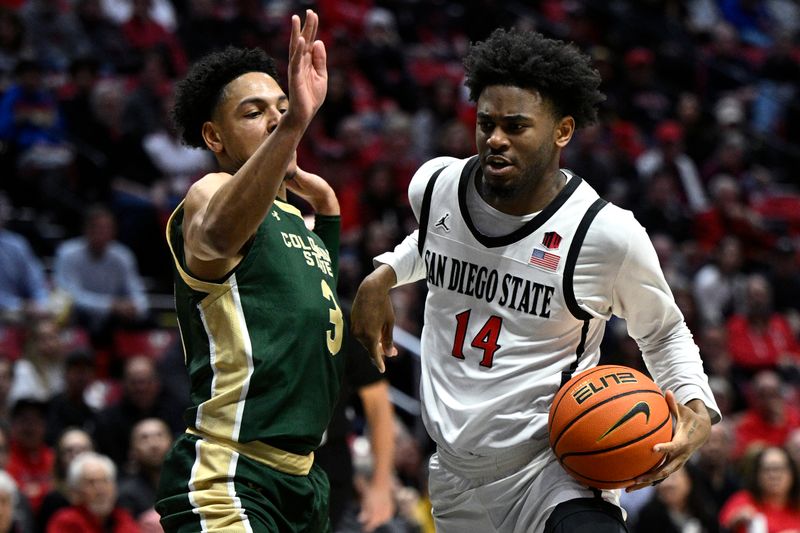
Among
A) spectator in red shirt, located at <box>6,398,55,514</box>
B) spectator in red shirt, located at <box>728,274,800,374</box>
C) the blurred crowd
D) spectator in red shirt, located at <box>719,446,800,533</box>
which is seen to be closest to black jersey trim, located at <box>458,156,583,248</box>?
the blurred crowd

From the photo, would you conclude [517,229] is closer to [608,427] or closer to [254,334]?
[608,427]

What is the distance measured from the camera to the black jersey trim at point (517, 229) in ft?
Result: 13.5

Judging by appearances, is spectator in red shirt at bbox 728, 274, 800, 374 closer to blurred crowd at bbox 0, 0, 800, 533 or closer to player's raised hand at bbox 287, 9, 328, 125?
blurred crowd at bbox 0, 0, 800, 533

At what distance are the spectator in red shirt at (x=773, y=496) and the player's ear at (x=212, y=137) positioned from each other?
5.11 meters

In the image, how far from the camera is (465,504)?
166 inches

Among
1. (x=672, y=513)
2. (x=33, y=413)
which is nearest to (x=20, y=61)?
(x=33, y=413)

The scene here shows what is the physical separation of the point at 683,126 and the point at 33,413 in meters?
9.18

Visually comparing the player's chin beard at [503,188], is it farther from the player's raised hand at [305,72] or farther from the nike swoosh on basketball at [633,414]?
the nike swoosh on basketball at [633,414]

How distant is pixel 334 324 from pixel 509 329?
565 millimetres

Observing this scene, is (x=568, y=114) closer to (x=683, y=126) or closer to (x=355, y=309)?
(x=355, y=309)

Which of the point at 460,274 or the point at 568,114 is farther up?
the point at 568,114

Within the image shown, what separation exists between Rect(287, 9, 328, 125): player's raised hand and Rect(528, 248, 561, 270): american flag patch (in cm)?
88

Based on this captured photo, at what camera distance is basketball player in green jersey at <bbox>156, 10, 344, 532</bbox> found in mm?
3713

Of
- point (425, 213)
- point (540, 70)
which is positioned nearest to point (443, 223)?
point (425, 213)
